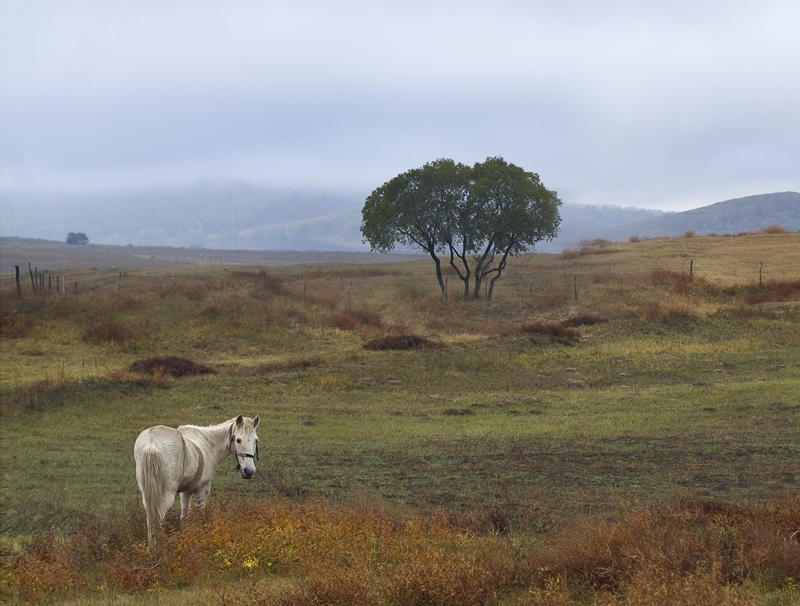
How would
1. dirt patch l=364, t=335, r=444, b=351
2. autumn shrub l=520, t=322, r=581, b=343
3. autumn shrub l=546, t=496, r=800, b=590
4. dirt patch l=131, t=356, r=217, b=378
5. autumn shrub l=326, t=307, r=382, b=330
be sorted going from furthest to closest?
autumn shrub l=326, t=307, r=382, b=330
autumn shrub l=520, t=322, r=581, b=343
dirt patch l=364, t=335, r=444, b=351
dirt patch l=131, t=356, r=217, b=378
autumn shrub l=546, t=496, r=800, b=590

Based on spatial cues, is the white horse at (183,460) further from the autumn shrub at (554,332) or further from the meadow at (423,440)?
the autumn shrub at (554,332)

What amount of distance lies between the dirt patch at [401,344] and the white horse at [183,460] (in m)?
22.9

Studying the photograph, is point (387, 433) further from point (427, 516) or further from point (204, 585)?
point (204, 585)

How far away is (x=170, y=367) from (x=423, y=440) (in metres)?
15.4

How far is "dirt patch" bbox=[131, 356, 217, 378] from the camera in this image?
30031 mm

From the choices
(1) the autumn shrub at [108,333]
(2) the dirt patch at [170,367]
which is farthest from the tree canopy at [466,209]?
(2) the dirt patch at [170,367]

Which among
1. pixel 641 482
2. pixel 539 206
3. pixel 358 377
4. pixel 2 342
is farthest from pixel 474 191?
pixel 641 482

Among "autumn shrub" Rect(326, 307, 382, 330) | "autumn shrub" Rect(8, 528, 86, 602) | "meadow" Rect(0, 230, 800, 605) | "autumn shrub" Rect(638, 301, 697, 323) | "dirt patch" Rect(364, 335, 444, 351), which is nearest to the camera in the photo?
"meadow" Rect(0, 230, 800, 605)

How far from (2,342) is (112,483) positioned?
2467cm

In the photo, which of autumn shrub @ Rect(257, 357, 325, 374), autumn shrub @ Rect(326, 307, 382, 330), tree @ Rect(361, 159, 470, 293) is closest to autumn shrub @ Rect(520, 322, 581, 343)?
autumn shrub @ Rect(326, 307, 382, 330)

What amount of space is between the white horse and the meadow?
0.50m

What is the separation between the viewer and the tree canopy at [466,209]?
5038 centimetres

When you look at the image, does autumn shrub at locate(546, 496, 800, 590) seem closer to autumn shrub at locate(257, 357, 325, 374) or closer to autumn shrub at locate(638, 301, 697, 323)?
autumn shrub at locate(257, 357, 325, 374)

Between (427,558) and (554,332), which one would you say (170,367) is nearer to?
(554,332)
